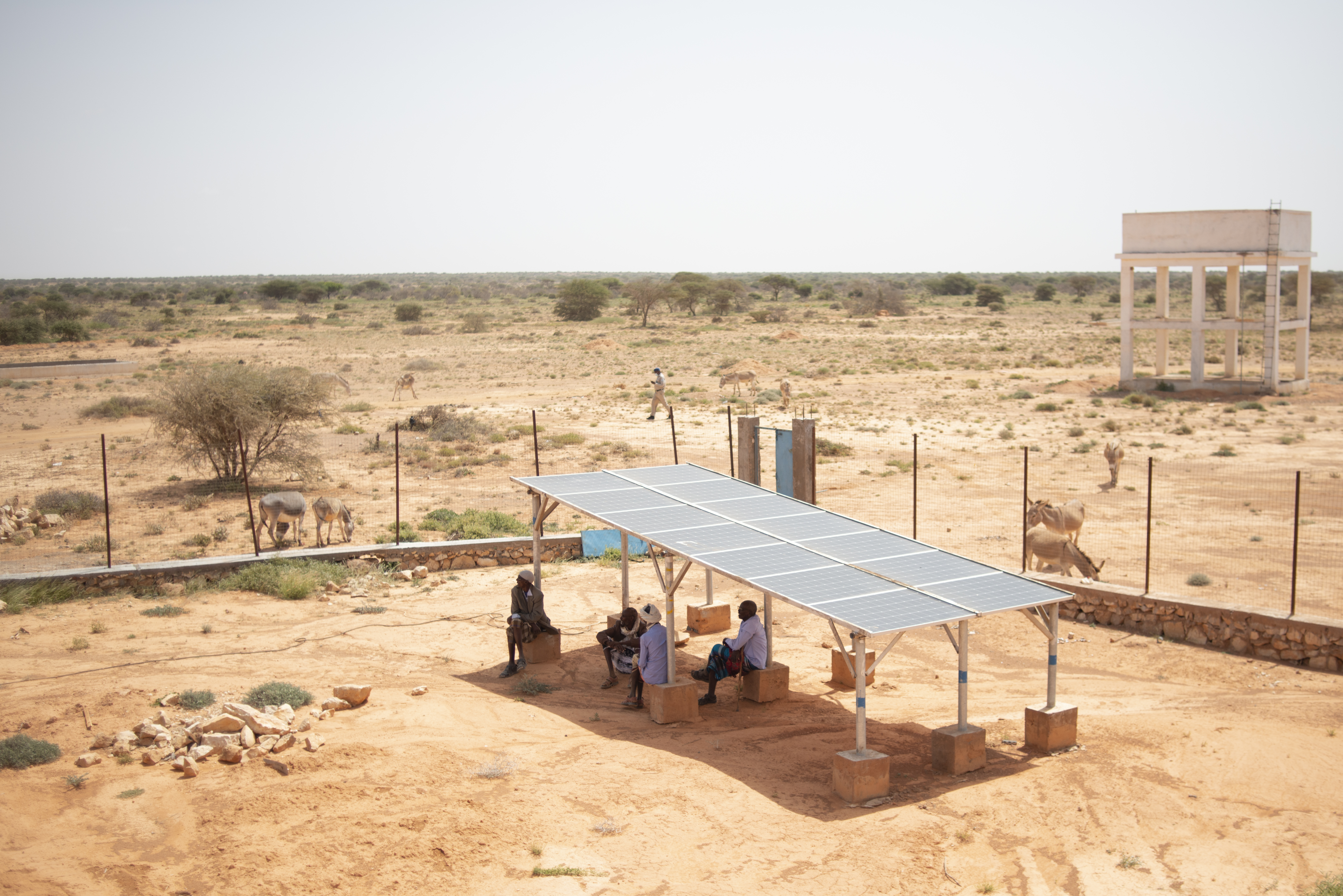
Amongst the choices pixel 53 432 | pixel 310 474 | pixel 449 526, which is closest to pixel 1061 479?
pixel 449 526

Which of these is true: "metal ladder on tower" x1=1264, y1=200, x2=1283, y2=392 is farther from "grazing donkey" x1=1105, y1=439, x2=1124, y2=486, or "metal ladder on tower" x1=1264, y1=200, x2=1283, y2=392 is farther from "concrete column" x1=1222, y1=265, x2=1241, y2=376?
"grazing donkey" x1=1105, y1=439, x2=1124, y2=486

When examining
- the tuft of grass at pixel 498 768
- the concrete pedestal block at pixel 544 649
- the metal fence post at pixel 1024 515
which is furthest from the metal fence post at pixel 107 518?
the metal fence post at pixel 1024 515

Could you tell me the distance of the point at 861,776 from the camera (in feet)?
32.5

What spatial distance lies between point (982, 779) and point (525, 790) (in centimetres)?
449

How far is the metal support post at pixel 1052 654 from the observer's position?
35.9 feet

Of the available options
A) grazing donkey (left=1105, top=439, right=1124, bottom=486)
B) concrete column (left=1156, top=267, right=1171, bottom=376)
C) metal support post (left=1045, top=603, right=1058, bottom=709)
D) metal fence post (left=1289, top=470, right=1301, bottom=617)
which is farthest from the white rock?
concrete column (left=1156, top=267, right=1171, bottom=376)

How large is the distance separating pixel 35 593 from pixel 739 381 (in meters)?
27.4

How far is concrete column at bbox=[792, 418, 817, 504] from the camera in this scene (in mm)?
18859

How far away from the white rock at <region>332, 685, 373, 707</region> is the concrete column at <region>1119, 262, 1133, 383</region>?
3786cm

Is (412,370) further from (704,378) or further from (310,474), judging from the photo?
(310,474)

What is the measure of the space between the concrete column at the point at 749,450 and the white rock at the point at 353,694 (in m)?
9.07

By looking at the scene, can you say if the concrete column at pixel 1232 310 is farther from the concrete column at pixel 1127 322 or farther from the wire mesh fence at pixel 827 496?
the wire mesh fence at pixel 827 496

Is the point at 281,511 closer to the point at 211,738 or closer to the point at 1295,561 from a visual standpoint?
the point at 211,738

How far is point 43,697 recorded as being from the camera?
12.1 m
